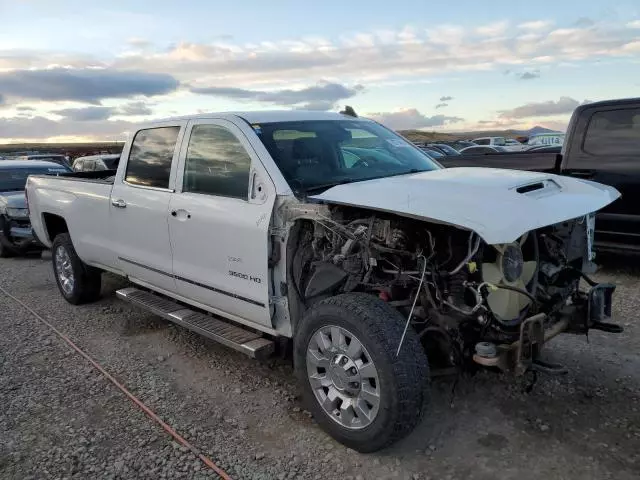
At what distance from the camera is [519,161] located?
293 inches

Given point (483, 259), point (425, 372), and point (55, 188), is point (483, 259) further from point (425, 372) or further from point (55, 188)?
point (55, 188)

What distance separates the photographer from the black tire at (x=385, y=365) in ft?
9.63

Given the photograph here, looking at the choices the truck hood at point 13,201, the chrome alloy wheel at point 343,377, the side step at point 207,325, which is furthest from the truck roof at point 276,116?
the truck hood at point 13,201

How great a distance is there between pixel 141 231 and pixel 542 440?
3404 mm

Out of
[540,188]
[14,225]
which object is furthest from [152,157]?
[14,225]

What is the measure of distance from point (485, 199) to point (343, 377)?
123cm

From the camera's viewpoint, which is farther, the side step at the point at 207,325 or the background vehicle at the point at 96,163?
the background vehicle at the point at 96,163

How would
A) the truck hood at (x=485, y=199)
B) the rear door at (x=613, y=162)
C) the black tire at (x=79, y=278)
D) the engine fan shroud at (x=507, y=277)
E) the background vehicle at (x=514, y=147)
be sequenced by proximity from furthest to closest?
the background vehicle at (x=514, y=147)
the rear door at (x=613, y=162)
the black tire at (x=79, y=278)
the engine fan shroud at (x=507, y=277)
the truck hood at (x=485, y=199)

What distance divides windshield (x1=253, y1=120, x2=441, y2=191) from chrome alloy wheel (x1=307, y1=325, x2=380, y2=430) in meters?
1.03

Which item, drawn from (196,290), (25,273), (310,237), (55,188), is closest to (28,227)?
(25,273)

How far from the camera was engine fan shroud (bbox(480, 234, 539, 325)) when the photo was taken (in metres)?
3.20

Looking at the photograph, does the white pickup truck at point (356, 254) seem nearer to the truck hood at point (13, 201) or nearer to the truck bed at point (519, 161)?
the truck bed at point (519, 161)

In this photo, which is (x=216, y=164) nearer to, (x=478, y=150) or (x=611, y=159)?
(x=611, y=159)

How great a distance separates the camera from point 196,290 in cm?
439
